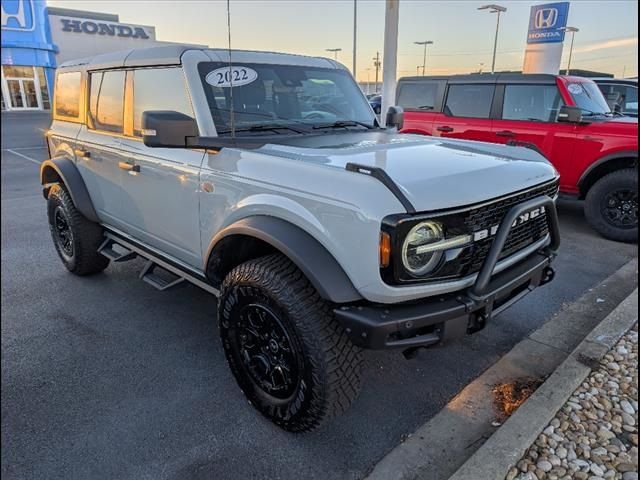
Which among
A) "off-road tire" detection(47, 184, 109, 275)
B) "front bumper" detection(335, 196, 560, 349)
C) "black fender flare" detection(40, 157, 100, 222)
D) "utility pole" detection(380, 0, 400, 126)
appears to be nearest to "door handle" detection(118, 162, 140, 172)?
"black fender flare" detection(40, 157, 100, 222)

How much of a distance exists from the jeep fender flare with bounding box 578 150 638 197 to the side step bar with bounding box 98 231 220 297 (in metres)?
5.22

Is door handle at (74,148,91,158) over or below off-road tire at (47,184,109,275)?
Answer: over

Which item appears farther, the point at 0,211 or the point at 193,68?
the point at 193,68

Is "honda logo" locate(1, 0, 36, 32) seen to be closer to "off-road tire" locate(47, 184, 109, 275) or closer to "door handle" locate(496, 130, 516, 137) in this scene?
"off-road tire" locate(47, 184, 109, 275)

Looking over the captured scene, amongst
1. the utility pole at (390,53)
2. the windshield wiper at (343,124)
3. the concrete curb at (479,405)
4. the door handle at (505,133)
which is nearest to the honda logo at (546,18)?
the utility pole at (390,53)

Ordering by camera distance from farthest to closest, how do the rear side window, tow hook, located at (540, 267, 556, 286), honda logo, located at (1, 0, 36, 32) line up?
the rear side window < tow hook, located at (540, 267, 556, 286) < honda logo, located at (1, 0, 36, 32)

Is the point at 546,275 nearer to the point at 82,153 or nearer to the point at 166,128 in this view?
the point at 166,128

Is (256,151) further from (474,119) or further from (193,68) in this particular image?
(474,119)

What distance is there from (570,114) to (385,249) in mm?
5025

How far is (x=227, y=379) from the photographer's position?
2.97 meters

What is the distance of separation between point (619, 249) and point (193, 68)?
5270mm

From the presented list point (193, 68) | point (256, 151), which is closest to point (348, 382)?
point (256, 151)

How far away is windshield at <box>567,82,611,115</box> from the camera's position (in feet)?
20.7

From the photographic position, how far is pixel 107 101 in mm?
3787
